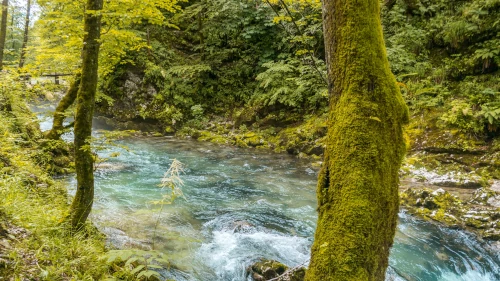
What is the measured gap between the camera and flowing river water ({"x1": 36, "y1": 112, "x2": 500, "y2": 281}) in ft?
15.3

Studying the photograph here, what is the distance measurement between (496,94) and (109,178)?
11221 mm

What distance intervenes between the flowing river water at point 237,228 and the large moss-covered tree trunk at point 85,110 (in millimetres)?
708

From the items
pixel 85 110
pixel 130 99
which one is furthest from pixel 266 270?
pixel 130 99

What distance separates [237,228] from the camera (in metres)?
5.68

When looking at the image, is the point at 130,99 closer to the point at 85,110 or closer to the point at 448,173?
the point at 85,110

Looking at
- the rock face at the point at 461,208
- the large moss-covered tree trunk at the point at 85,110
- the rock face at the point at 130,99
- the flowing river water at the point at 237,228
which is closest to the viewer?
the large moss-covered tree trunk at the point at 85,110

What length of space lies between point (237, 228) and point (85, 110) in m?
3.44

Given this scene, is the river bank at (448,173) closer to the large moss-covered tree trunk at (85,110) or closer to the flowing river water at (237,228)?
the flowing river water at (237,228)

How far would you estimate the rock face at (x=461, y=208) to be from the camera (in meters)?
5.75

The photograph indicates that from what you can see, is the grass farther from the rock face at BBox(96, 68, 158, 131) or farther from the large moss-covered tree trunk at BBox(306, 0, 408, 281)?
the rock face at BBox(96, 68, 158, 131)

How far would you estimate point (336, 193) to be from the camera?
2.15 metres

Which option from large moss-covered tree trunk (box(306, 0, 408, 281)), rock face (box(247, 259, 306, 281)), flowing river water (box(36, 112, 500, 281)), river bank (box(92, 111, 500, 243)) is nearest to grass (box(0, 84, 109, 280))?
flowing river water (box(36, 112, 500, 281))

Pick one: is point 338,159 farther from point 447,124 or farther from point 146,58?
point 146,58

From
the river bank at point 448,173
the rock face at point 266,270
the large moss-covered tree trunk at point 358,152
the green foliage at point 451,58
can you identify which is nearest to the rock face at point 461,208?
the river bank at point 448,173
